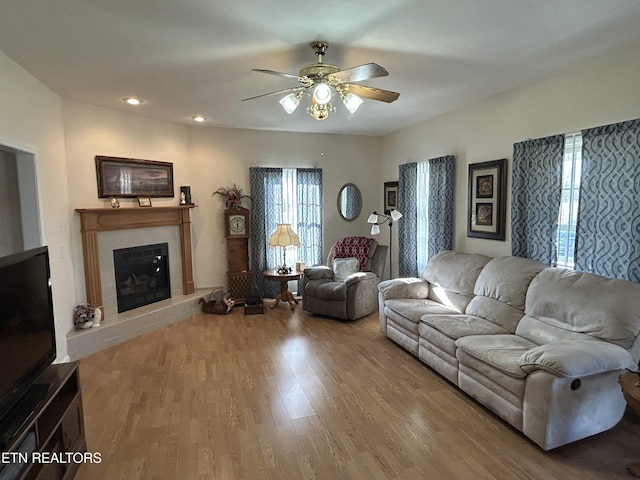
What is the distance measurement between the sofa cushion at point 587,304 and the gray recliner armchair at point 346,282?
2150mm

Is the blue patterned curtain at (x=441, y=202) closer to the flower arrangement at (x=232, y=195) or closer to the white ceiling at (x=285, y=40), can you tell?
the white ceiling at (x=285, y=40)

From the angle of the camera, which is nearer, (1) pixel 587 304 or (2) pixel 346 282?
(1) pixel 587 304

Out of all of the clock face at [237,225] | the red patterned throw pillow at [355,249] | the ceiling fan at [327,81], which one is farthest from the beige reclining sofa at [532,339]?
the clock face at [237,225]

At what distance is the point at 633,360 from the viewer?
2369 mm

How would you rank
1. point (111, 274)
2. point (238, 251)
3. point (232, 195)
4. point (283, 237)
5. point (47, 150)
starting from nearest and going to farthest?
point (47, 150)
point (111, 274)
point (283, 237)
point (232, 195)
point (238, 251)

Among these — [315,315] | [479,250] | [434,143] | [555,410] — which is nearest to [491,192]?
[479,250]

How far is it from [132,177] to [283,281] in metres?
2.41

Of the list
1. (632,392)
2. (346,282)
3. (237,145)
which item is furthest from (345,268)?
(632,392)

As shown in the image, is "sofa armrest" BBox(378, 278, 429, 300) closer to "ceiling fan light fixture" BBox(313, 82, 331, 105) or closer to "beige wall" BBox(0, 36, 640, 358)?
"beige wall" BBox(0, 36, 640, 358)

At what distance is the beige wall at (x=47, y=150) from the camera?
274 centimetres

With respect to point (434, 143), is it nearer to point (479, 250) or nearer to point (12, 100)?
point (479, 250)

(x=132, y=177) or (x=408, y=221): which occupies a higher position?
(x=132, y=177)

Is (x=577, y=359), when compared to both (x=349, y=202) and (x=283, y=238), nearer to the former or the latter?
(x=283, y=238)

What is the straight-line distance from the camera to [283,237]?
518 cm
